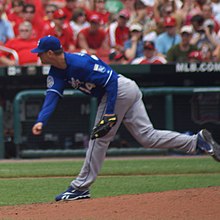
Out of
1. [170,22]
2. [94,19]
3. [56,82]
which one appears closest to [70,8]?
[94,19]

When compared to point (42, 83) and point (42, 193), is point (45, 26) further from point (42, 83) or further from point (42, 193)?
point (42, 193)

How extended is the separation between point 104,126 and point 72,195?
2.62 feet

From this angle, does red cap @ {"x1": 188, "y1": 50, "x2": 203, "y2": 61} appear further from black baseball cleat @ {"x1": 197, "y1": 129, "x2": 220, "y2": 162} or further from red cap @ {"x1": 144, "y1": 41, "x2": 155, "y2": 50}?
black baseball cleat @ {"x1": 197, "y1": 129, "x2": 220, "y2": 162}

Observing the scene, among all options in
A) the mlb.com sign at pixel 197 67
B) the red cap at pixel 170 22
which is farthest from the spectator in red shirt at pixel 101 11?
the mlb.com sign at pixel 197 67

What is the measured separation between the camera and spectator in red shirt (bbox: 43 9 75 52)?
13.2 meters

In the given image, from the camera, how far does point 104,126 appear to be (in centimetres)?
713

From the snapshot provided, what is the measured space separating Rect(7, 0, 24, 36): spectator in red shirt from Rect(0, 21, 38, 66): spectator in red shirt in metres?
1.08

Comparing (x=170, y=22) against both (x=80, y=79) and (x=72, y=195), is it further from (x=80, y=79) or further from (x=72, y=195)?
(x=72, y=195)

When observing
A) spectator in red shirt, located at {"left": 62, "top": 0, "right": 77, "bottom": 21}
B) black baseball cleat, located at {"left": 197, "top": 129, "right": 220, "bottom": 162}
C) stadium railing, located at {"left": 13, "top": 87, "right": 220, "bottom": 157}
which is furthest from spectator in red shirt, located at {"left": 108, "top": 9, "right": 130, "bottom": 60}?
black baseball cleat, located at {"left": 197, "top": 129, "right": 220, "bottom": 162}

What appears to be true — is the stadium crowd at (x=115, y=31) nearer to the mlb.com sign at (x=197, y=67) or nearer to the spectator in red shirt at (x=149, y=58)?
the spectator in red shirt at (x=149, y=58)

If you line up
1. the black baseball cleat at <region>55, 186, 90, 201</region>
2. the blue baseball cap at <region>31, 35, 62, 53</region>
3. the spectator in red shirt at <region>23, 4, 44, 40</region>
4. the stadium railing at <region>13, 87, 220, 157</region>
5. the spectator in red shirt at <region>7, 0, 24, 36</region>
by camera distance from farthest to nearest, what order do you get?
the spectator in red shirt at <region>7, 0, 24, 36</region>
the spectator in red shirt at <region>23, 4, 44, 40</region>
the stadium railing at <region>13, 87, 220, 157</region>
the black baseball cleat at <region>55, 186, 90, 201</region>
the blue baseball cap at <region>31, 35, 62, 53</region>

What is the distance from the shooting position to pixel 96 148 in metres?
7.35

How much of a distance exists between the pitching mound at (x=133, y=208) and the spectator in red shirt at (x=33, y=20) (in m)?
6.88

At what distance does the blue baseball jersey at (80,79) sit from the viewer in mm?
7172
